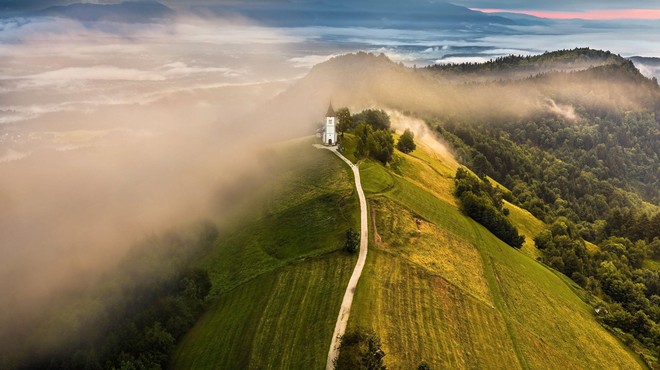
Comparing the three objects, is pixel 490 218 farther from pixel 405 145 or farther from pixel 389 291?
pixel 389 291

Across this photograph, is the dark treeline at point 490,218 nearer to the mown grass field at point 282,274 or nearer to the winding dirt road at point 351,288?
the winding dirt road at point 351,288

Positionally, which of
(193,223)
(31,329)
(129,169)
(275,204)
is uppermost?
(275,204)

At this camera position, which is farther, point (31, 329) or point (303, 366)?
point (31, 329)

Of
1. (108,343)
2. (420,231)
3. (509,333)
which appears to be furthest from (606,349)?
(108,343)

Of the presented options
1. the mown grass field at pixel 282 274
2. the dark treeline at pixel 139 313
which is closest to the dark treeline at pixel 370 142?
the mown grass field at pixel 282 274

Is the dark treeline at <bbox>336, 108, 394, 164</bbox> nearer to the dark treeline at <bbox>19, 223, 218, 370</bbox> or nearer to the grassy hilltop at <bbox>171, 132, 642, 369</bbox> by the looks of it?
the grassy hilltop at <bbox>171, 132, 642, 369</bbox>

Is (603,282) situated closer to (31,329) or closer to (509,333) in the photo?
(509,333)
